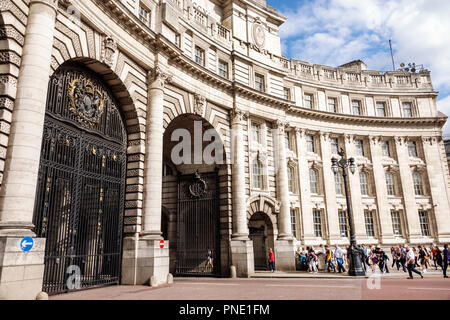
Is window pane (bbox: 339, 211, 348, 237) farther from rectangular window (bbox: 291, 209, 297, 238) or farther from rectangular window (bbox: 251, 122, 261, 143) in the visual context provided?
rectangular window (bbox: 251, 122, 261, 143)

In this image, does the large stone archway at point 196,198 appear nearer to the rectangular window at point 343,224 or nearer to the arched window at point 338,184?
the rectangular window at point 343,224

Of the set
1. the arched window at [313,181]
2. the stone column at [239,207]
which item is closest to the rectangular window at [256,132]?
the stone column at [239,207]

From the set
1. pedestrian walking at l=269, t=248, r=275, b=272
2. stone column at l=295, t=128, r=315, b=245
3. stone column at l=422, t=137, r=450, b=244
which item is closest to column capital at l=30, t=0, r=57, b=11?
pedestrian walking at l=269, t=248, r=275, b=272

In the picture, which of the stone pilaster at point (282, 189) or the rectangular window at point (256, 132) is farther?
the rectangular window at point (256, 132)

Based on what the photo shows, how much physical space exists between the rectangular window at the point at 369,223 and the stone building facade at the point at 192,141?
10 cm

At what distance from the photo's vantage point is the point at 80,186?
1338 cm

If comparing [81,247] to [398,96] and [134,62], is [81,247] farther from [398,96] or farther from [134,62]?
[398,96]

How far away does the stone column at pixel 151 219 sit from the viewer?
47.9ft

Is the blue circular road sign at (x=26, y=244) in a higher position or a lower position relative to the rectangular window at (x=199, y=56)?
lower

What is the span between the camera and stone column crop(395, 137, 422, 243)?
104ft

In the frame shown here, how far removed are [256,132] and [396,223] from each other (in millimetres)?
18300
